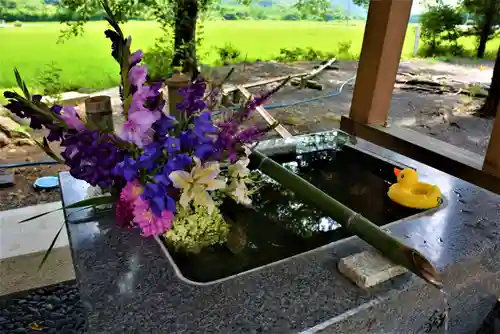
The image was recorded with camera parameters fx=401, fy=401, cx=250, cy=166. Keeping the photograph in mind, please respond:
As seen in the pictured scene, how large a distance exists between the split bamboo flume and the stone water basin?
0.15m

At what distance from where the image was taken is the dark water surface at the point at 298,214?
1.29 meters

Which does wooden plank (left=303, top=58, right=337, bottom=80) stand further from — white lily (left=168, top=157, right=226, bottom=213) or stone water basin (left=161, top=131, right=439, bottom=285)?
white lily (left=168, top=157, right=226, bottom=213)

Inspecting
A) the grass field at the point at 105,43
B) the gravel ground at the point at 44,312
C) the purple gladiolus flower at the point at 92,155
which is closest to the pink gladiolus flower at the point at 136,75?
the purple gladiolus flower at the point at 92,155

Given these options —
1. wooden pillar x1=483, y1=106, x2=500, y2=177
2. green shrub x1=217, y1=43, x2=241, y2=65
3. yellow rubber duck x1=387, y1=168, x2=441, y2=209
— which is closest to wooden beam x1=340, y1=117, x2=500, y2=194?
wooden pillar x1=483, y1=106, x2=500, y2=177

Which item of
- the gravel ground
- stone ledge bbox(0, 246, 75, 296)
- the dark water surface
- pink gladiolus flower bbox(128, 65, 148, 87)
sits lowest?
the gravel ground

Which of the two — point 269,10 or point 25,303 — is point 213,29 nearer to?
point 269,10

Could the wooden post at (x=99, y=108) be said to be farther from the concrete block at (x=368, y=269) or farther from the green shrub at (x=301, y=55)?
the green shrub at (x=301, y=55)

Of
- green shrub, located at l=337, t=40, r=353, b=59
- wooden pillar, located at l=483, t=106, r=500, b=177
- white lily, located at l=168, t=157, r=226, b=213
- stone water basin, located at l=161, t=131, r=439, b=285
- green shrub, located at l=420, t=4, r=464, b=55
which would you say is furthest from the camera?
green shrub, located at l=420, t=4, r=464, b=55

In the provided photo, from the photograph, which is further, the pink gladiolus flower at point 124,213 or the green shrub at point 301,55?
the green shrub at point 301,55

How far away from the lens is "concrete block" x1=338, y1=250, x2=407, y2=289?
3.64 ft

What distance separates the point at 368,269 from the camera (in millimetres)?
1134

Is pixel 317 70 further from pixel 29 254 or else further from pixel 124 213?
pixel 124 213

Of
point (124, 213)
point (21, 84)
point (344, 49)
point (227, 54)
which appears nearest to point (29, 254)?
point (124, 213)

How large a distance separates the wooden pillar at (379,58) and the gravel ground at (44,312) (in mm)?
2464
